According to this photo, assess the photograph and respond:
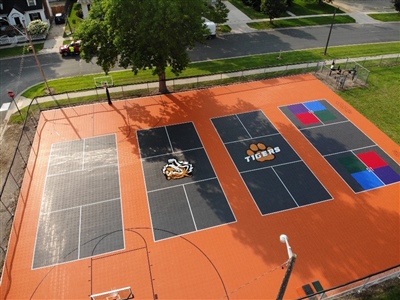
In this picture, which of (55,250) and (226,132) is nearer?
(55,250)

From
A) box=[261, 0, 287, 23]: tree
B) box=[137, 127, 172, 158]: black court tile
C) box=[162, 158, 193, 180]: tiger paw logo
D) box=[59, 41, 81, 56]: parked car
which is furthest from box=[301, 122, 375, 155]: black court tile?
box=[59, 41, 81, 56]: parked car

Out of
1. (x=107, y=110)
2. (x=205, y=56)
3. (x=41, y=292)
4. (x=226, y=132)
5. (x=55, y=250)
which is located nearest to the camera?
(x=41, y=292)

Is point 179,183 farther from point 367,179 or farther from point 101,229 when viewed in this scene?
point 367,179

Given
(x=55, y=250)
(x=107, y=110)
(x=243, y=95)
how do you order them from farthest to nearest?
(x=243, y=95) < (x=107, y=110) < (x=55, y=250)

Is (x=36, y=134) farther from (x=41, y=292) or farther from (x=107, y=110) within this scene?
(x=41, y=292)

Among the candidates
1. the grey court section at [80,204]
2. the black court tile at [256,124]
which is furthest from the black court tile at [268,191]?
the grey court section at [80,204]

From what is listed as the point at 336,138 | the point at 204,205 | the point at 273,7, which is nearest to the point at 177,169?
the point at 204,205

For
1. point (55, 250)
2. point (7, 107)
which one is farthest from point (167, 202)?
point (7, 107)
